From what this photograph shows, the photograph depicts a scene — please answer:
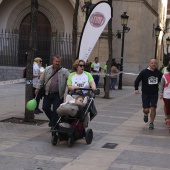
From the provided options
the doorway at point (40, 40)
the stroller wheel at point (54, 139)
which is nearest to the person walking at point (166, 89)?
the stroller wheel at point (54, 139)

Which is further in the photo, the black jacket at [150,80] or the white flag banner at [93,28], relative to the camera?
the white flag banner at [93,28]

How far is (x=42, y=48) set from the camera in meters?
29.1

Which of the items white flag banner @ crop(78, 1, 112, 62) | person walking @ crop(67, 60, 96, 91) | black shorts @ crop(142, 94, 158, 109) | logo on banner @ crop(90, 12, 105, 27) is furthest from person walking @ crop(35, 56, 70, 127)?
logo on banner @ crop(90, 12, 105, 27)

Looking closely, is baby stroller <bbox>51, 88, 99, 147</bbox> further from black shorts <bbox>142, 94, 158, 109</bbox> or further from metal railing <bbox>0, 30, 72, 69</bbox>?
metal railing <bbox>0, 30, 72, 69</bbox>

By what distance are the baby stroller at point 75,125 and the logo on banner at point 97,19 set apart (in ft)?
20.2

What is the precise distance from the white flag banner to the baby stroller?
5938mm

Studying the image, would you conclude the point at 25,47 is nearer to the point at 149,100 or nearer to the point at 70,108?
the point at 149,100

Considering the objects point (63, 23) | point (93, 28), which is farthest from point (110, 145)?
point (63, 23)

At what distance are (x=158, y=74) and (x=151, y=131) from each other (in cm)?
144

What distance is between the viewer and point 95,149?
27.5 ft

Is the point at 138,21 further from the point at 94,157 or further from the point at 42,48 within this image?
the point at 94,157

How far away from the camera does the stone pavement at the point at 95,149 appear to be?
7.12 meters

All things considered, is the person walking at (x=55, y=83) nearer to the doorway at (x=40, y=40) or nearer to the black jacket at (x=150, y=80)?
the black jacket at (x=150, y=80)

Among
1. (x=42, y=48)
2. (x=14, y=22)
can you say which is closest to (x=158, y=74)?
(x=42, y=48)
